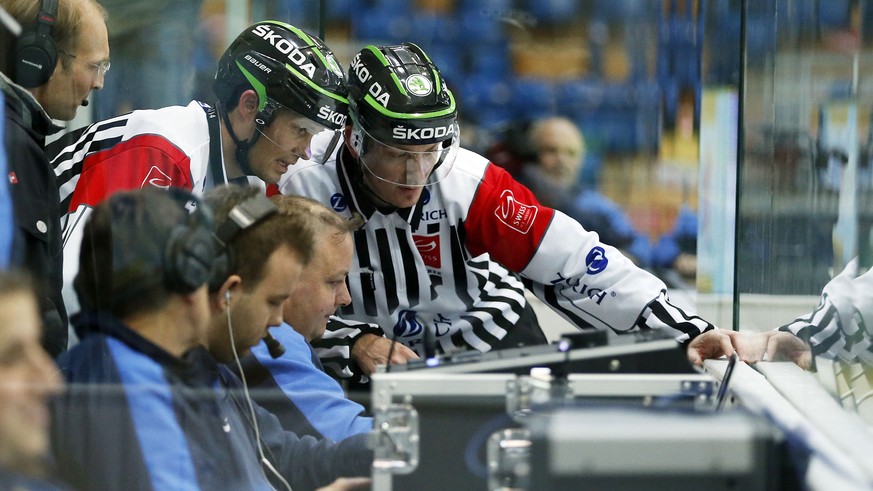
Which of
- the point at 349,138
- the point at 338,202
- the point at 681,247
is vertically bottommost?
the point at 681,247

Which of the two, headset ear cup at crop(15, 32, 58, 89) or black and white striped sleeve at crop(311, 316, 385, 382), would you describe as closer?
headset ear cup at crop(15, 32, 58, 89)

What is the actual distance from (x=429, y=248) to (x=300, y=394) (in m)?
0.60

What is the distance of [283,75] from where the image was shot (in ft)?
6.40

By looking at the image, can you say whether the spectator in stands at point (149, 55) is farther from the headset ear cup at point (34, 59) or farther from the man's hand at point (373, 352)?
the man's hand at point (373, 352)

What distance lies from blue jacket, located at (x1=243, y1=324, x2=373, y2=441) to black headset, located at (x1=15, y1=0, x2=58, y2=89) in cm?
53

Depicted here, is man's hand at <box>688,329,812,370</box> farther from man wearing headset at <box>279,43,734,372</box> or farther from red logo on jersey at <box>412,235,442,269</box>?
red logo on jersey at <box>412,235,442,269</box>

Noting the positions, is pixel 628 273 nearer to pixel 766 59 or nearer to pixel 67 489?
pixel 766 59

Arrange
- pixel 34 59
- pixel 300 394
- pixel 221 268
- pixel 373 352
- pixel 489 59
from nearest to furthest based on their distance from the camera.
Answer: pixel 221 268, pixel 34 59, pixel 300 394, pixel 373 352, pixel 489 59

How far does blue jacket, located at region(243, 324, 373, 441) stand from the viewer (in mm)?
1662

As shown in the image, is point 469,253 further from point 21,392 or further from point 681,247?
point 21,392

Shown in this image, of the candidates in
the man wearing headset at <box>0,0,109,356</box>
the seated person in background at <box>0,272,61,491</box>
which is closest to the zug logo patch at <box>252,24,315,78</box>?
the man wearing headset at <box>0,0,109,356</box>

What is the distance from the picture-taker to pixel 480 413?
1282 millimetres

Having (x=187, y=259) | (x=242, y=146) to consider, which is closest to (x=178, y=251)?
(x=187, y=259)

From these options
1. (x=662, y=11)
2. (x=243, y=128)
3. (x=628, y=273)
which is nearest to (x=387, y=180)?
(x=243, y=128)
